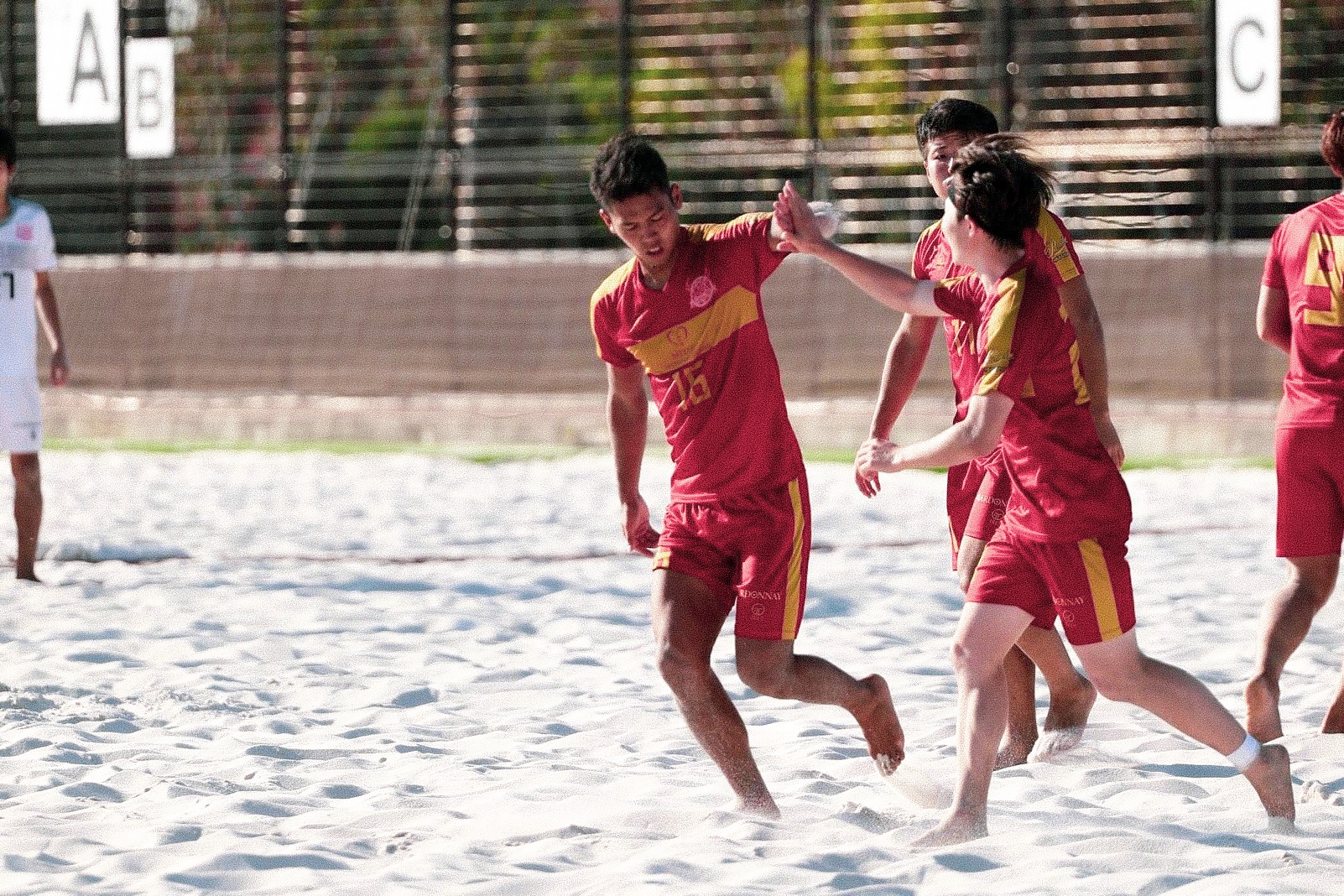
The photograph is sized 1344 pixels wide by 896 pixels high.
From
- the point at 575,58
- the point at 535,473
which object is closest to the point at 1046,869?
the point at 535,473

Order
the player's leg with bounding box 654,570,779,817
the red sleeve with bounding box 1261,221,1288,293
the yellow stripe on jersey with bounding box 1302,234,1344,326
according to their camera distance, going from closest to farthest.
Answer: the player's leg with bounding box 654,570,779,817, the yellow stripe on jersey with bounding box 1302,234,1344,326, the red sleeve with bounding box 1261,221,1288,293

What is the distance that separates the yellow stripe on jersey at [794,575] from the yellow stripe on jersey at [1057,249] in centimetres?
82

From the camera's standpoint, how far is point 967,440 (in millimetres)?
4258

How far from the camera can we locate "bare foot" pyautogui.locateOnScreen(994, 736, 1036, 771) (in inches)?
211

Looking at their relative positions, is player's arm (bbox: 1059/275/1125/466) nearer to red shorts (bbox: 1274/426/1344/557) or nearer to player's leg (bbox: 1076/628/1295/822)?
player's leg (bbox: 1076/628/1295/822)

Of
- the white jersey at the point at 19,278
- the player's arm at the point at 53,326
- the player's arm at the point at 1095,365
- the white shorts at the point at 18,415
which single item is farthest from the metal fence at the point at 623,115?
the player's arm at the point at 1095,365

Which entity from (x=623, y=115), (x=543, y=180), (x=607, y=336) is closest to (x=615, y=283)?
(x=607, y=336)

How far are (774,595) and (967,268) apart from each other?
958 millimetres

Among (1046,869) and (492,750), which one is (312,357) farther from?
(1046,869)

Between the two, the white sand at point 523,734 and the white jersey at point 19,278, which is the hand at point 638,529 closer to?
the white sand at point 523,734

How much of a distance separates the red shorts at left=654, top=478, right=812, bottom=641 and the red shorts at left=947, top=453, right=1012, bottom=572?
0.53m

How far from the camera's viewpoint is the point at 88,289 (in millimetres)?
20266

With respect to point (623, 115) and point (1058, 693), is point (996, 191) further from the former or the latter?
point (623, 115)

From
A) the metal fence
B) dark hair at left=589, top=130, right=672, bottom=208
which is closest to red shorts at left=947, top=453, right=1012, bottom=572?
dark hair at left=589, top=130, right=672, bottom=208
